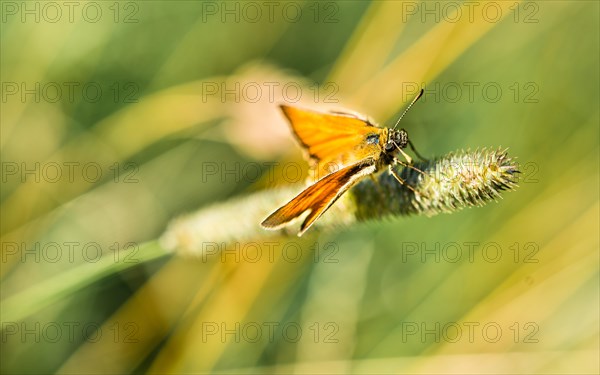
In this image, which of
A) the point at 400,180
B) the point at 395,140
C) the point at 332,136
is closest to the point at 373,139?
the point at 395,140

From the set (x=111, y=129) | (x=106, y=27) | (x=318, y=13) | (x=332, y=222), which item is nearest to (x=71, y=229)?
(x=111, y=129)

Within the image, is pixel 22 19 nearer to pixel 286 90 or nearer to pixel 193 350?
pixel 286 90

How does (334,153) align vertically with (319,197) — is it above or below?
above

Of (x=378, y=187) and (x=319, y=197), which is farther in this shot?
(x=378, y=187)

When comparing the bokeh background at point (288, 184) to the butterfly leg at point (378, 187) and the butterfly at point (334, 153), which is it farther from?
the butterfly leg at point (378, 187)

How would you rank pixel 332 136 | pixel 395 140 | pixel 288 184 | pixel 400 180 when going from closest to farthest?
pixel 400 180, pixel 395 140, pixel 332 136, pixel 288 184

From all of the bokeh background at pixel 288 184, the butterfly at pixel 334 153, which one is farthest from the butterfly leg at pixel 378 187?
the bokeh background at pixel 288 184

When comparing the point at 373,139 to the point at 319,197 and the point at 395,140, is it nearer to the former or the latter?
the point at 395,140
